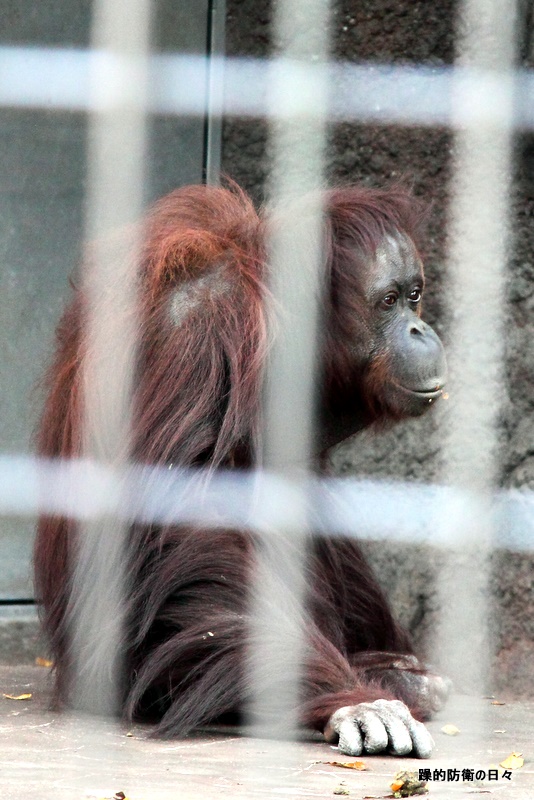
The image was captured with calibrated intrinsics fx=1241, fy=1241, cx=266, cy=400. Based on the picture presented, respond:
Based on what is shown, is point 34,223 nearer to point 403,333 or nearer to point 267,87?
point 267,87

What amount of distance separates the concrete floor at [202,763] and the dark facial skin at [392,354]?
603 mm

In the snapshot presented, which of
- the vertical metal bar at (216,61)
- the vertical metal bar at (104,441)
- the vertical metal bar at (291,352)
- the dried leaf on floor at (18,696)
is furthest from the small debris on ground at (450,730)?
the vertical metal bar at (216,61)

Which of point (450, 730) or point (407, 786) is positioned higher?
point (407, 786)

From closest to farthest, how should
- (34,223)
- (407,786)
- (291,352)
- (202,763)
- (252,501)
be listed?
(407,786)
(202,763)
(252,501)
(291,352)
(34,223)

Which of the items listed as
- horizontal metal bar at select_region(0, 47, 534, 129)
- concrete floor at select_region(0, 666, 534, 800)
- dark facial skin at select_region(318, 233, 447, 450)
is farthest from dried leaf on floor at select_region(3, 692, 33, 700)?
horizontal metal bar at select_region(0, 47, 534, 129)

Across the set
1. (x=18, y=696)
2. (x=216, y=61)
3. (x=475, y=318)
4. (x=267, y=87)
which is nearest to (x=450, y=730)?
(x=18, y=696)

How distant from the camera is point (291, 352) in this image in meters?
2.17

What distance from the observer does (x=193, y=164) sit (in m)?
3.08

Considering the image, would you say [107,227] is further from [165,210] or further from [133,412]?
[133,412]

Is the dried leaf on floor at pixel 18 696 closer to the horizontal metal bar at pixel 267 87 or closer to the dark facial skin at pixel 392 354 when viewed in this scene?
the dark facial skin at pixel 392 354

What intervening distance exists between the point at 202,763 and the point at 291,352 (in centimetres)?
76

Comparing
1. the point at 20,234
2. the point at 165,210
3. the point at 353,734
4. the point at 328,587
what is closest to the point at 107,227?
the point at 20,234

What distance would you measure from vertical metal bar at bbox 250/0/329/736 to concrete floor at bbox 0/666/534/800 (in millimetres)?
129

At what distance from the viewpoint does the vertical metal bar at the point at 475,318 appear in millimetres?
2541
